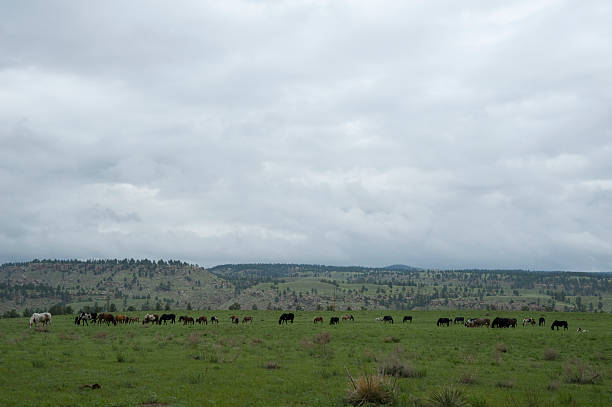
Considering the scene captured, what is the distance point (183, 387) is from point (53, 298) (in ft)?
672

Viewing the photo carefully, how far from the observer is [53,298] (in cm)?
18788

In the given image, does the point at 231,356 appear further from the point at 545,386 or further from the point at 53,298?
the point at 53,298

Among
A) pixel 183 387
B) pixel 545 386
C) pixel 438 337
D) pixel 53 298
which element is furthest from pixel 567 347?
pixel 53 298

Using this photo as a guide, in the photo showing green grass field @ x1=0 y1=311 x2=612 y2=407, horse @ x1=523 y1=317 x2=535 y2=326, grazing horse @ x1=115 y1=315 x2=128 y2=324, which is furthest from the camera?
horse @ x1=523 y1=317 x2=535 y2=326

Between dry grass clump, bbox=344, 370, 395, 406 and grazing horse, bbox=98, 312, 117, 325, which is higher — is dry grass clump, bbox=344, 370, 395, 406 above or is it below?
above

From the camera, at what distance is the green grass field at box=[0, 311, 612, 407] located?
1490 cm

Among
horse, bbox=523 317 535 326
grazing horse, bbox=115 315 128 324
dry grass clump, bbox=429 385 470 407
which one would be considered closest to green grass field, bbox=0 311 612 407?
dry grass clump, bbox=429 385 470 407

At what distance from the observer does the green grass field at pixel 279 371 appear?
48.9 feet

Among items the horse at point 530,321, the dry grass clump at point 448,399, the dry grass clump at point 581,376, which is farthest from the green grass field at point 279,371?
the horse at point 530,321

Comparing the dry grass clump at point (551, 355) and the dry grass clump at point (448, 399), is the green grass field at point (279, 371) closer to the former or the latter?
the dry grass clump at point (551, 355)

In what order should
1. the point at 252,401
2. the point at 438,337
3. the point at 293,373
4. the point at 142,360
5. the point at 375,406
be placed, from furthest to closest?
the point at 438,337 → the point at 142,360 → the point at 293,373 → the point at 252,401 → the point at 375,406

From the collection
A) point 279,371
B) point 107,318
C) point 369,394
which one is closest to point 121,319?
point 107,318

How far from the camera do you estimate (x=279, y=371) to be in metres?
20.8

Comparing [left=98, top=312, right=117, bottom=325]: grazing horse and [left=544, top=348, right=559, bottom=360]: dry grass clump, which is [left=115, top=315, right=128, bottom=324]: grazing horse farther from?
[left=544, top=348, right=559, bottom=360]: dry grass clump
